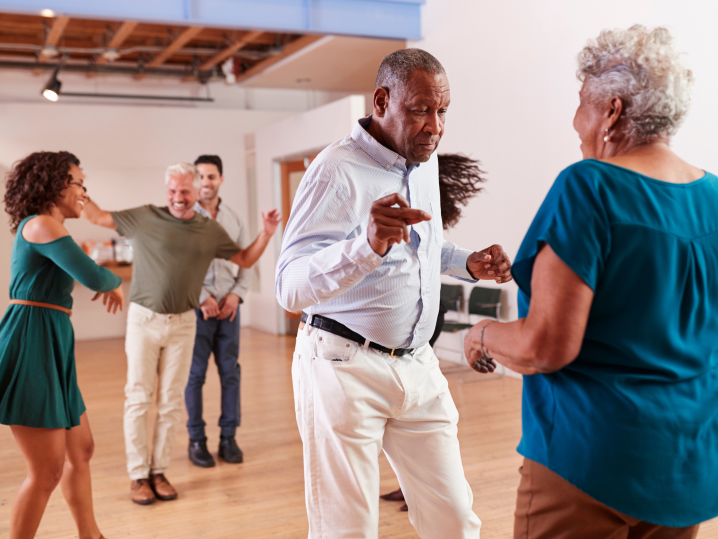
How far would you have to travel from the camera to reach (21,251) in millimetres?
2631

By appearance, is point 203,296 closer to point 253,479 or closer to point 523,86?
point 253,479

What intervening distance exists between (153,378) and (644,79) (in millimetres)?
3113

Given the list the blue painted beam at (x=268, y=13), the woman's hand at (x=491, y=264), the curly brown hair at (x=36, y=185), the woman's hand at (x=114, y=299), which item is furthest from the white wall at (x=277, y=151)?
the woman's hand at (x=491, y=264)

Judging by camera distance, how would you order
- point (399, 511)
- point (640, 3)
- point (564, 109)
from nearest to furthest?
point (399, 511) → point (640, 3) → point (564, 109)

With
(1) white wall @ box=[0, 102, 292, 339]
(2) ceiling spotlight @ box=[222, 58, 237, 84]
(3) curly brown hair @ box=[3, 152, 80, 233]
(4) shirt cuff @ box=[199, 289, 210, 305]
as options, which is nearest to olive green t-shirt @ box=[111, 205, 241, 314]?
(4) shirt cuff @ box=[199, 289, 210, 305]

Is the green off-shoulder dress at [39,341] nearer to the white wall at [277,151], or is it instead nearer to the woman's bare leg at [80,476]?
the woman's bare leg at [80,476]

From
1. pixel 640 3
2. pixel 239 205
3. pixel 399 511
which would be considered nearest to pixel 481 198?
pixel 640 3

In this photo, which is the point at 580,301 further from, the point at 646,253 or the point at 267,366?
the point at 267,366

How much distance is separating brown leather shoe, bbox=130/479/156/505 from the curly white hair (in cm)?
312

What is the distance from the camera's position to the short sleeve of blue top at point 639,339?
1.23m

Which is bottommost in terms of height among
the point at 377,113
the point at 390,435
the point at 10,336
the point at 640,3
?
the point at 390,435

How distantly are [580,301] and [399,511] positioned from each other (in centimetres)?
244

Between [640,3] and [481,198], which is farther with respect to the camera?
[481,198]

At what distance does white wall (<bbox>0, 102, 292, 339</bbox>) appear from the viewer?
9.48 metres
